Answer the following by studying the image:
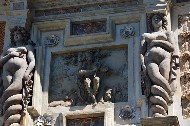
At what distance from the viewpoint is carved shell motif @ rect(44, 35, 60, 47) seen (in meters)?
13.1

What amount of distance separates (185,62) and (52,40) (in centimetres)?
251

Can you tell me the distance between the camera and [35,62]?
42.0 ft

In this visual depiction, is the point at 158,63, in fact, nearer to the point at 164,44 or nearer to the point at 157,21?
the point at 164,44

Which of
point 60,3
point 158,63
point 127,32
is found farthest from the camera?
point 60,3

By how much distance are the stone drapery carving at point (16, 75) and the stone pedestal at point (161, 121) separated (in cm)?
221

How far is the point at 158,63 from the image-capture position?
12.0 m

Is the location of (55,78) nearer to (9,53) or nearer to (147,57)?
(9,53)

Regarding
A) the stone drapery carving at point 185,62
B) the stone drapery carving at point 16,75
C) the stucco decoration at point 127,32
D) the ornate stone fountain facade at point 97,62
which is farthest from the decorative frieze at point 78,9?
the stone drapery carving at point 185,62

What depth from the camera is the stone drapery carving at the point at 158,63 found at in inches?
459

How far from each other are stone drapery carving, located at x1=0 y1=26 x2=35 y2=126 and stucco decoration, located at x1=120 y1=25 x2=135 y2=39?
1647mm

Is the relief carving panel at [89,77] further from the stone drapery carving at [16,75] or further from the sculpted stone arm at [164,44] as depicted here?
the sculpted stone arm at [164,44]

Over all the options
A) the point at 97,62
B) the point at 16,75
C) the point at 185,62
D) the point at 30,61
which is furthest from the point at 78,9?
the point at 185,62

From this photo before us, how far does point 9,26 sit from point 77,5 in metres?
1.31

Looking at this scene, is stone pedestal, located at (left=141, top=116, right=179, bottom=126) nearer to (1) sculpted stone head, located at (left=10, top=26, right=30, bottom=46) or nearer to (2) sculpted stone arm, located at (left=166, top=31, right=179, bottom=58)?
(2) sculpted stone arm, located at (left=166, top=31, right=179, bottom=58)
